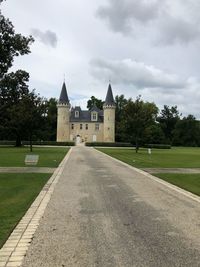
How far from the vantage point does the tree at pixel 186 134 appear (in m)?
130

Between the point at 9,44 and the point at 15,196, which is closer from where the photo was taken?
the point at 15,196

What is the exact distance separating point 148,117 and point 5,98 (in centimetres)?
2768

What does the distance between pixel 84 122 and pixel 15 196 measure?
4061 inches

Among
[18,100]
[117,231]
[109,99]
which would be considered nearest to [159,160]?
[117,231]

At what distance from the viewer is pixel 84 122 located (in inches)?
4616

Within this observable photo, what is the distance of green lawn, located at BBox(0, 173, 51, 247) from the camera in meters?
9.69

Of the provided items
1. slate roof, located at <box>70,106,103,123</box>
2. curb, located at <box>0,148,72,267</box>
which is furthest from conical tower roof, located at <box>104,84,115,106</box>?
curb, located at <box>0,148,72,267</box>

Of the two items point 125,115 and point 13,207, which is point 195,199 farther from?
point 125,115

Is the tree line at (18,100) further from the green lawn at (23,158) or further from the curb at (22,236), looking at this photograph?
the curb at (22,236)

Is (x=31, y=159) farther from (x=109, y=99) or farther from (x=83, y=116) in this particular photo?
(x=83, y=116)

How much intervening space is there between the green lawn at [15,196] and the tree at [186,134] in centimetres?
11167

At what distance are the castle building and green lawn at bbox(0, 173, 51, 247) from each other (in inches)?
3551

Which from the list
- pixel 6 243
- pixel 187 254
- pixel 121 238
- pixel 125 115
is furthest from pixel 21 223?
pixel 125 115

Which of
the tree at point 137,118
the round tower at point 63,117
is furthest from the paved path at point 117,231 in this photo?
the round tower at point 63,117
